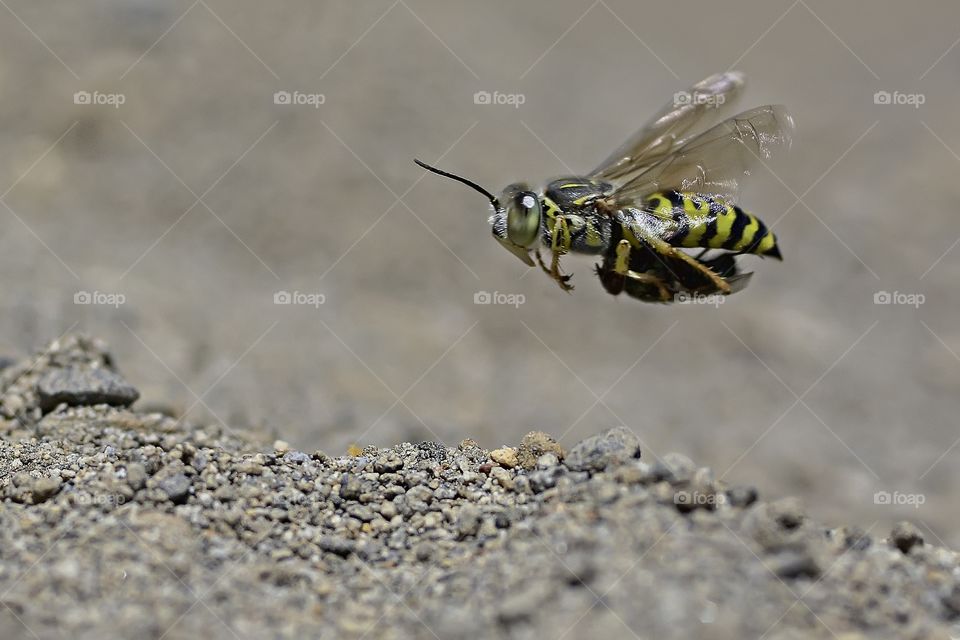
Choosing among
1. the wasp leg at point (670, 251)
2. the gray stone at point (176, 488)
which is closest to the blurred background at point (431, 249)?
the gray stone at point (176, 488)

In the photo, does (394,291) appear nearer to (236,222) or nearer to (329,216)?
(329,216)

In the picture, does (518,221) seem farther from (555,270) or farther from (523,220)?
(555,270)

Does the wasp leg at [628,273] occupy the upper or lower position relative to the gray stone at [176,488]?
upper

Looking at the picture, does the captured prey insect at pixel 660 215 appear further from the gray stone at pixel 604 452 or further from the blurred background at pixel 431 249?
the blurred background at pixel 431 249

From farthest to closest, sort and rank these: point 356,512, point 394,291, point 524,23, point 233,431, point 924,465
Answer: point 524,23
point 394,291
point 924,465
point 233,431
point 356,512

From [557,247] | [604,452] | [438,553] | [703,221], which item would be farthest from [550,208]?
[438,553]

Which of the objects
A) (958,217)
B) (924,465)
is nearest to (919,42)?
(958,217)

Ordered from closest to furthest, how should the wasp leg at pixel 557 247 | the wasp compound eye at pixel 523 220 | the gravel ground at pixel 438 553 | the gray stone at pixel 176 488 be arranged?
the gravel ground at pixel 438 553, the gray stone at pixel 176 488, the wasp compound eye at pixel 523 220, the wasp leg at pixel 557 247
